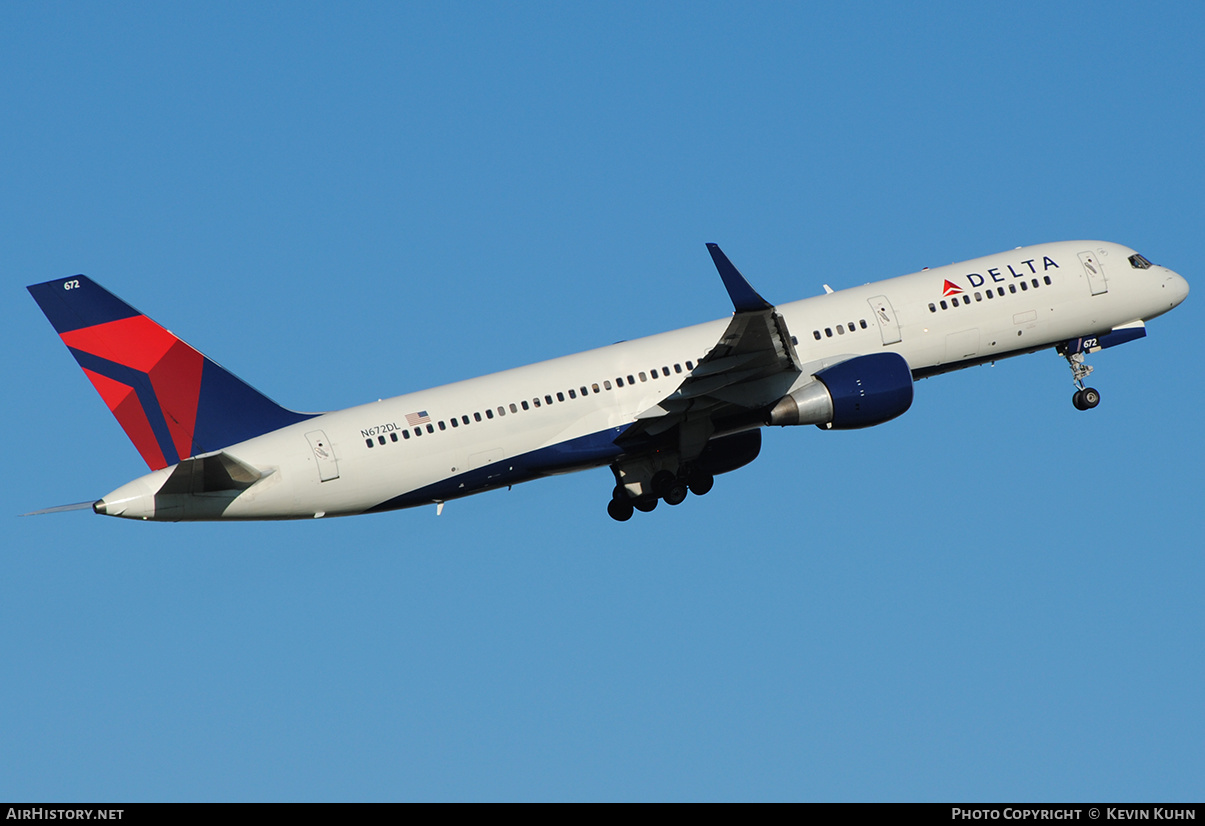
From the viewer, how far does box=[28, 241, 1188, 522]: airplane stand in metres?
37.6

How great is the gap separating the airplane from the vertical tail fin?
4cm

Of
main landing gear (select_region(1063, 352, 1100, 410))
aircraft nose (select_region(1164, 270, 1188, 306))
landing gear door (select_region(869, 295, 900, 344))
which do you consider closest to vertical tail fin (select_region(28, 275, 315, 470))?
landing gear door (select_region(869, 295, 900, 344))

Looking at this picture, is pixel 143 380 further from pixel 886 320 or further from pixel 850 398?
pixel 886 320

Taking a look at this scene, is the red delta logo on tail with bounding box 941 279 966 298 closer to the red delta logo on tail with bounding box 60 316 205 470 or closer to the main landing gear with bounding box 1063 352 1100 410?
the main landing gear with bounding box 1063 352 1100 410

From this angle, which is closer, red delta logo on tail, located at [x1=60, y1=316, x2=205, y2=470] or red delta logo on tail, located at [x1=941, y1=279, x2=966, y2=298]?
red delta logo on tail, located at [x1=60, y1=316, x2=205, y2=470]

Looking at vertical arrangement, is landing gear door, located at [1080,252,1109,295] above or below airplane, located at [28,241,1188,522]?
above

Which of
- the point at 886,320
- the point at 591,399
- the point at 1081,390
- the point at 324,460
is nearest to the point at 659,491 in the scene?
the point at 591,399

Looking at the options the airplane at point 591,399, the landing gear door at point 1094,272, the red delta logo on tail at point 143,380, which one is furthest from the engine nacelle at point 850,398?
the red delta logo on tail at point 143,380

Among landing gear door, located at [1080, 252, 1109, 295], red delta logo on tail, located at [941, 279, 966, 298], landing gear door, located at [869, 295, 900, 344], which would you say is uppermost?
landing gear door, located at [1080, 252, 1109, 295]

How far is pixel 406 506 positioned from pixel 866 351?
14.8 meters
